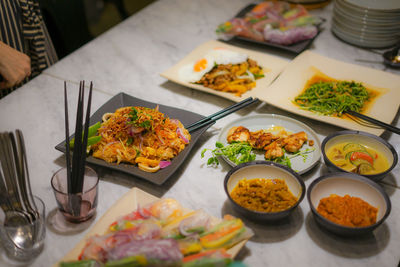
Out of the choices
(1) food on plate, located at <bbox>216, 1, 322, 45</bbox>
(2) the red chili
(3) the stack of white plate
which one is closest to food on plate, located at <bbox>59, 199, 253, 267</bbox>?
(2) the red chili

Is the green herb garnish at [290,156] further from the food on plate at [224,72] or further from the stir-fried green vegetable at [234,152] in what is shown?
the food on plate at [224,72]

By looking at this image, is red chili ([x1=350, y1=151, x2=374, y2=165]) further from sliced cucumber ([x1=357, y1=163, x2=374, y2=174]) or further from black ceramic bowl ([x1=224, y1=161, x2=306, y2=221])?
black ceramic bowl ([x1=224, y1=161, x2=306, y2=221])

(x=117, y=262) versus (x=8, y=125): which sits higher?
(x=117, y=262)

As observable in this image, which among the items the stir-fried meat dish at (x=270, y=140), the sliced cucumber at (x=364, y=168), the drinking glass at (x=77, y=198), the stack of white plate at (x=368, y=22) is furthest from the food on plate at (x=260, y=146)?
the stack of white plate at (x=368, y=22)

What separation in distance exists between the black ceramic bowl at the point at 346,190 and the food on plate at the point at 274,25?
4.14 feet

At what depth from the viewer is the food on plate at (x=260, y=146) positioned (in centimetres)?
168

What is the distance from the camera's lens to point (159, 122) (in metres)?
1.76

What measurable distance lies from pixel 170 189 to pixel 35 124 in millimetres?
831

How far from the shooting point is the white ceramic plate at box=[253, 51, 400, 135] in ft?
6.27

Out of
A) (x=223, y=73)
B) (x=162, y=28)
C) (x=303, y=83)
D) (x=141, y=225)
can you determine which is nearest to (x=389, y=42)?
(x=303, y=83)

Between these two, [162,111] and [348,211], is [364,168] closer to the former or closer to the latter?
[348,211]

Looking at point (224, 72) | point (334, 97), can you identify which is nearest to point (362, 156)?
point (334, 97)

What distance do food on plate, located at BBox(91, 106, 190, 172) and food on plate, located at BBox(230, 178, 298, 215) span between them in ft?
1.15

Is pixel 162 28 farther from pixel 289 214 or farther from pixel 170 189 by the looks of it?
pixel 289 214
